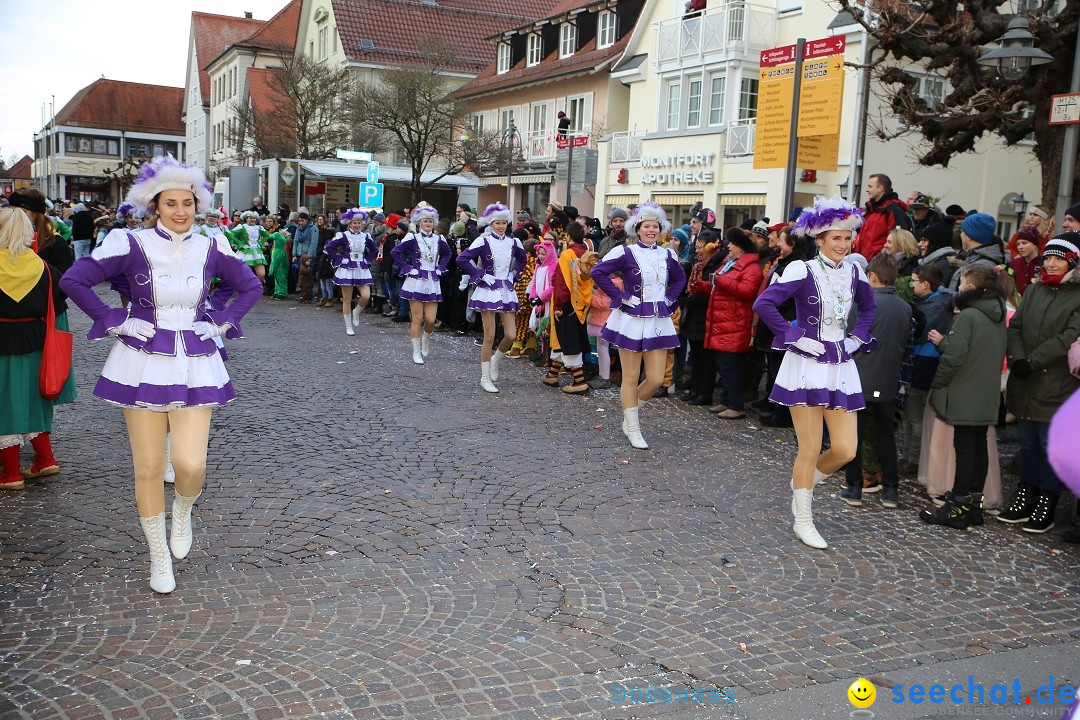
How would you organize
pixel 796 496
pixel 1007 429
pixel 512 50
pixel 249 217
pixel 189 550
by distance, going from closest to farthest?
pixel 189 550, pixel 796 496, pixel 1007 429, pixel 249 217, pixel 512 50

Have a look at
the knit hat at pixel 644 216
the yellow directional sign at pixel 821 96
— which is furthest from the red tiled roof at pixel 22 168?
the knit hat at pixel 644 216

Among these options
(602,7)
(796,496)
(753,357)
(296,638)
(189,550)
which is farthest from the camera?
(602,7)

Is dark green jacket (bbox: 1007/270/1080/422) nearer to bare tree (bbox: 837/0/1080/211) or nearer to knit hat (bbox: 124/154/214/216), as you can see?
knit hat (bbox: 124/154/214/216)

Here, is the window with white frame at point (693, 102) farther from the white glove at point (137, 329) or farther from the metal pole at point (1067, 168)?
the white glove at point (137, 329)

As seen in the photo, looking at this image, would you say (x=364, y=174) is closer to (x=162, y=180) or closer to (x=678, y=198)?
(x=678, y=198)

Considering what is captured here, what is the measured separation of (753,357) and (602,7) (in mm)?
26355

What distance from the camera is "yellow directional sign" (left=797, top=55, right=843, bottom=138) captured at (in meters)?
11.3

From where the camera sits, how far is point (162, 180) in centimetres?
494

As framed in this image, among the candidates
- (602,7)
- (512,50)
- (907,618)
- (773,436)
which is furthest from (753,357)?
(512,50)

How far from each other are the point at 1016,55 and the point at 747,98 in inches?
699

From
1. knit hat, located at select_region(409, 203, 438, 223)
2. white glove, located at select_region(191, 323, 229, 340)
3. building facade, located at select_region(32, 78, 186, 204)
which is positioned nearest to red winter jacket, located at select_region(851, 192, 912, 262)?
knit hat, located at select_region(409, 203, 438, 223)

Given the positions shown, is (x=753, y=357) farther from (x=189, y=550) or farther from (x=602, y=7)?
(x=602, y=7)

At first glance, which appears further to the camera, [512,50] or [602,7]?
[512,50]

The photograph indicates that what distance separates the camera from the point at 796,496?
610cm
